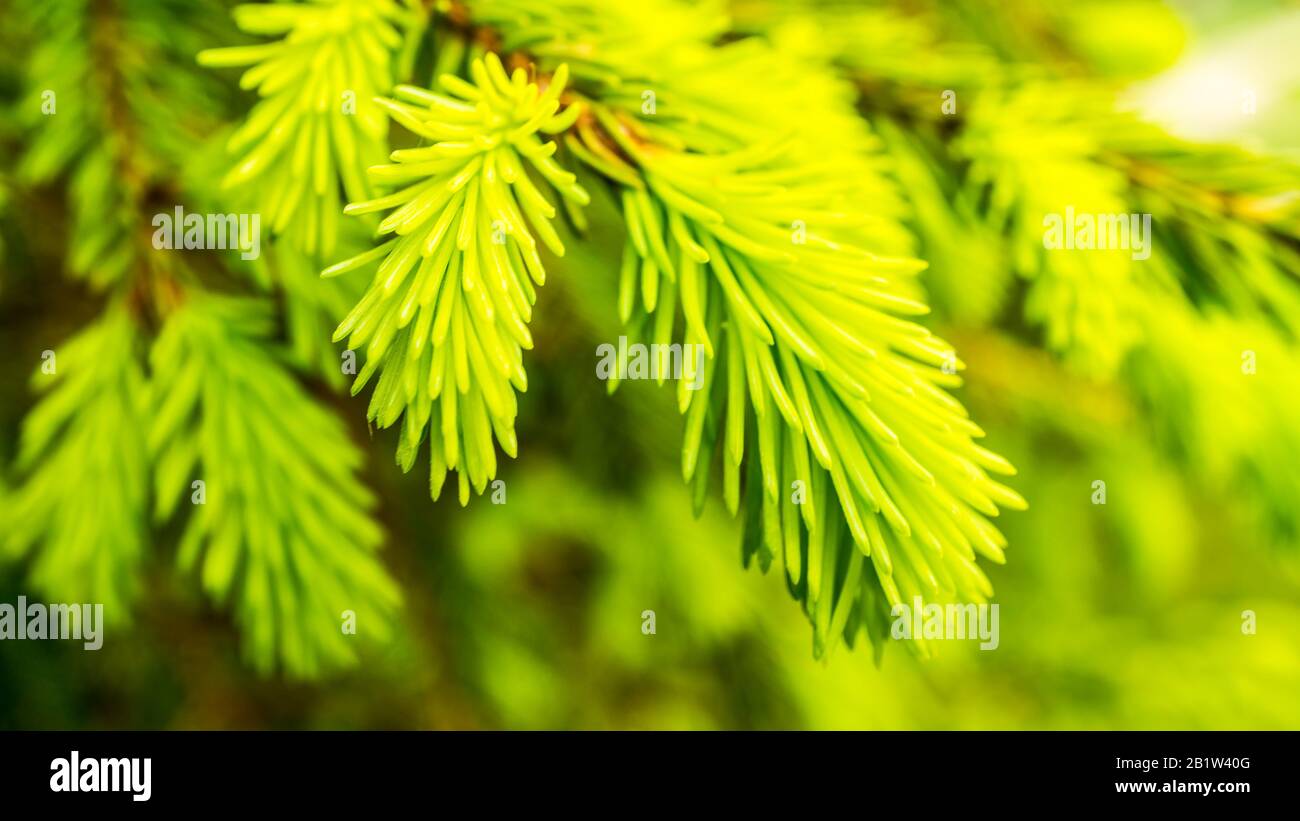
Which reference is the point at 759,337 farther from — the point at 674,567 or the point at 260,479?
the point at 674,567

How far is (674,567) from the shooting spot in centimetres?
67

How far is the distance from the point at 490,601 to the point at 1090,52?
78 cm


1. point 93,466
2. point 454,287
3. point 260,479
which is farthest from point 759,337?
point 93,466

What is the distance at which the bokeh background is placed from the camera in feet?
2.12

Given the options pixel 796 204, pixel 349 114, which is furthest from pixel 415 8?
pixel 796 204

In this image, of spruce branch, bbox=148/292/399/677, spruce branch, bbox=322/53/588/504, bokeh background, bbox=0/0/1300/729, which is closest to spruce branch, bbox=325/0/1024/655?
spruce branch, bbox=322/53/588/504

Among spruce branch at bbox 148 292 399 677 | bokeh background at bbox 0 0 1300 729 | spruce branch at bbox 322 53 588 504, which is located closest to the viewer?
spruce branch at bbox 322 53 588 504

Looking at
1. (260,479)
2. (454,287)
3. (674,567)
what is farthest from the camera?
(674,567)

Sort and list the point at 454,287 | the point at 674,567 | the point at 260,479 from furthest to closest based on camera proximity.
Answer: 1. the point at 674,567
2. the point at 260,479
3. the point at 454,287

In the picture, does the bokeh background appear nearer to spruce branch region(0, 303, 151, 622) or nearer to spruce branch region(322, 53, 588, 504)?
spruce branch region(0, 303, 151, 622)

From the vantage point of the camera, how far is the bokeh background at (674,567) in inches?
25.4
